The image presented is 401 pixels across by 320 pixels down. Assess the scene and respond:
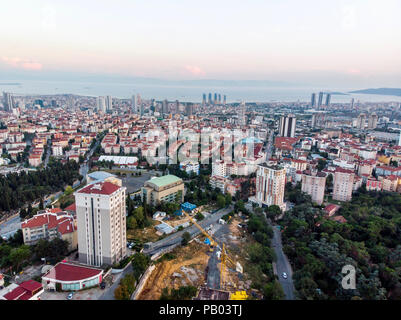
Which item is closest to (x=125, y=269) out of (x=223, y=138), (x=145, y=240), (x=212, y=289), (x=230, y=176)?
(x=145, y=240)

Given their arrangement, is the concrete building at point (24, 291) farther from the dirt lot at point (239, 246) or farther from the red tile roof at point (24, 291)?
the dirt lot at point (239, 246)

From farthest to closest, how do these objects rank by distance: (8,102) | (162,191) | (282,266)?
(8,102)
(162,191)
(282,266)

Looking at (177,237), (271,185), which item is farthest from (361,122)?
(177,237)

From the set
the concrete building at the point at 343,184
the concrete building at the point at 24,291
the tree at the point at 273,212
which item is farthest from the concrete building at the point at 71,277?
the concrete building at the point at 343,184

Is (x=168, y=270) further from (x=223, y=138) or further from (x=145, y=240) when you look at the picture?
(x=223, y=138)

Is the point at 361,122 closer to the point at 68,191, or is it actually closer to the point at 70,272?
the point at 68,191
